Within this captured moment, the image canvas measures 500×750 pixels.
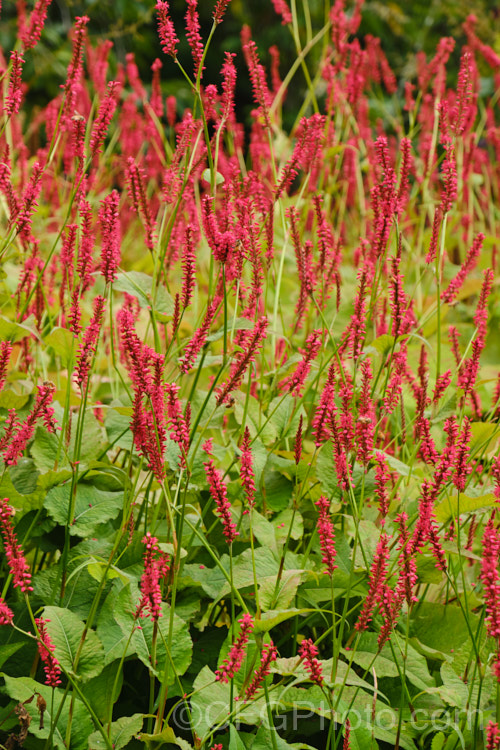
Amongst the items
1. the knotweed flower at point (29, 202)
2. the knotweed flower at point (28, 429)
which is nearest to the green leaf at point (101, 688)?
the knotweed flower at point (28, 429)

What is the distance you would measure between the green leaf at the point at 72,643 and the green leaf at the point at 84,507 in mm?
151

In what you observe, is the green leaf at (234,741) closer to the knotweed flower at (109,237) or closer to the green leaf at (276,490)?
the green leaf at (276,490)

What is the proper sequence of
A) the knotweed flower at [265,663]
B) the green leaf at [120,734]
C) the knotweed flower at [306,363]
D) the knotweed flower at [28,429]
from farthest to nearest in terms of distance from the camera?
the knotweed flower at [306,363] → the knotweed flower at [28,429] → the green leaf at [120,734] → the knotweed flower at [265,663]

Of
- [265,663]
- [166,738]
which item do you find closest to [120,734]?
[166,738]

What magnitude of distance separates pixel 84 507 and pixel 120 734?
40 centimetres

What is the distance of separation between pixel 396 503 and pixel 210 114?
34.0 inches

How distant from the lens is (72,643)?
3.49 feet

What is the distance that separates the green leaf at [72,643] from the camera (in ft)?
3.41

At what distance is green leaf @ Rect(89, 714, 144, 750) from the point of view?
0.99 meters

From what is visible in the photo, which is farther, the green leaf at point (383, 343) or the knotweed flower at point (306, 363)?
the green leaf at point (383, 343)

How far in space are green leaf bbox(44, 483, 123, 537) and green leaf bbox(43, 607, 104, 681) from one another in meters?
0.15

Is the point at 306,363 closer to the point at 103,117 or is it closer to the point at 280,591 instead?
the point at 280,591

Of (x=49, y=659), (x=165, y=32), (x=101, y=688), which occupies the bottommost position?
(x=101, y=688)

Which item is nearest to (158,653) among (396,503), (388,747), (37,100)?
(388,747)
